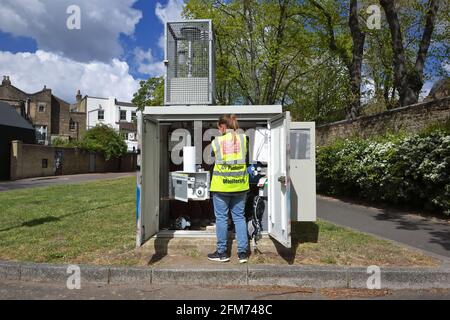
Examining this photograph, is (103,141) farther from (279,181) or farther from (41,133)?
(279,181)

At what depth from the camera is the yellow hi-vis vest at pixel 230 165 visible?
527cm

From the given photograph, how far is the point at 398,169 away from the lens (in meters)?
9.77

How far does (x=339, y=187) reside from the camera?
43.7ft

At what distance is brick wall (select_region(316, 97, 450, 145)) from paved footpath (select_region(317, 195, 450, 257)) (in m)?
2.85

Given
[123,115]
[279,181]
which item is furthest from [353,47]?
[123,115]

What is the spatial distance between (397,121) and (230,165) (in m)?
8.93

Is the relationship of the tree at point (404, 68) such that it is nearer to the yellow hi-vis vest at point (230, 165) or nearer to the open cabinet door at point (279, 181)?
the open cabinet door at point (279, 181)

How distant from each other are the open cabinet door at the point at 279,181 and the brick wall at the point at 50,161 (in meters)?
29.5

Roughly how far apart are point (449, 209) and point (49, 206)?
32.2 ft

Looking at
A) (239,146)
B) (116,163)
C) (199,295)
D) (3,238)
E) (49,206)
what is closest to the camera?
(199,295)

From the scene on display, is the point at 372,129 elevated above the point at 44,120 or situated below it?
below

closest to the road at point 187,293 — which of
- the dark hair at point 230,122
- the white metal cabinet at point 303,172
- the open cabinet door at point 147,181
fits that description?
the open cabinet door at point 147,181
